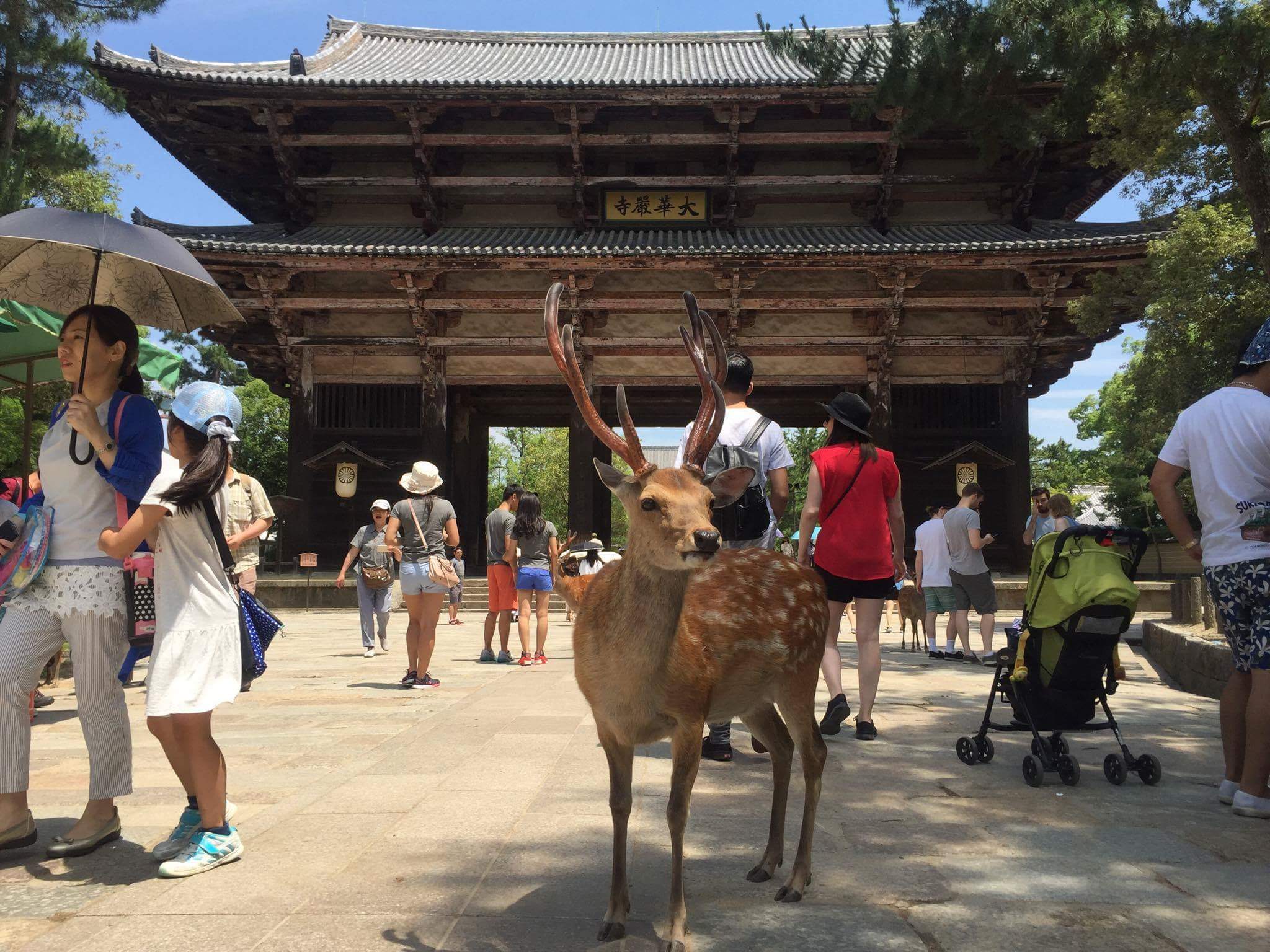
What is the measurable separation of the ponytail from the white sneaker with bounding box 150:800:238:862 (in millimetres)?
1057

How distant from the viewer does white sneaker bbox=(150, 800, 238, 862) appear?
3.30 metres

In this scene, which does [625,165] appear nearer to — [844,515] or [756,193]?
[756,193]

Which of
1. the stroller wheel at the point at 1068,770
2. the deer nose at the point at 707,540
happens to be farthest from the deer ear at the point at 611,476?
the stroller wheel at the point at 1068,770

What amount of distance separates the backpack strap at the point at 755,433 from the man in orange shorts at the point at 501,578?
4.85 m

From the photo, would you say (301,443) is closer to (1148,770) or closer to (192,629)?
(192,629)

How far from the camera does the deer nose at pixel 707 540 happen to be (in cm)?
261

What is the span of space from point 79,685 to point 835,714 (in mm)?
3593

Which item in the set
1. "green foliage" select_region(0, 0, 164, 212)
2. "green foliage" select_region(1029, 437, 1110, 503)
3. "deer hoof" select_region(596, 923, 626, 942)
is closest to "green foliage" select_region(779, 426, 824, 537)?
"green foliage" select_region(1029, 437, 1110, 503)

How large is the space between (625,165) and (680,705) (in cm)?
1630

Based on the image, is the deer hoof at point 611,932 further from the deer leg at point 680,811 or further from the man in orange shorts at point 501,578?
the man in orange shorts at point 501,578

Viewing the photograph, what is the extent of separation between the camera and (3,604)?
3438mm

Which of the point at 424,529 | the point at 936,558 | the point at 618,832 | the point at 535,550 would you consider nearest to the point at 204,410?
the point at 618,832

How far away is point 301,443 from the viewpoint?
1727 cm

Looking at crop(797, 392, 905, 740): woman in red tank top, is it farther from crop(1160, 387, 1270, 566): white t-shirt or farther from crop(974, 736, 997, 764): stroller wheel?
crop(1160, 387, 1270, 566): white t-shirt
